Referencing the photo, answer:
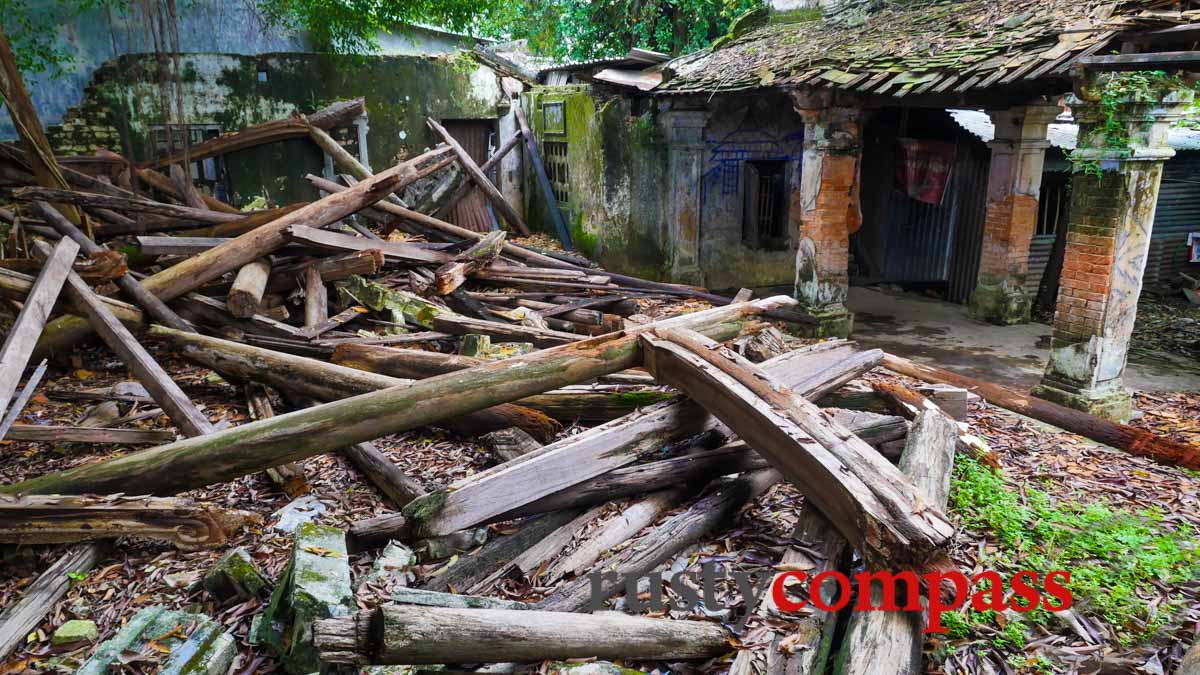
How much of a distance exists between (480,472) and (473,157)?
13135 mm

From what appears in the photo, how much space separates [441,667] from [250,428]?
206 cm

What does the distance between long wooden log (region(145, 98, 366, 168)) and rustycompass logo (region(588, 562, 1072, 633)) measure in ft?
35.1

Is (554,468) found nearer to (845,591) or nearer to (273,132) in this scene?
(845,591)

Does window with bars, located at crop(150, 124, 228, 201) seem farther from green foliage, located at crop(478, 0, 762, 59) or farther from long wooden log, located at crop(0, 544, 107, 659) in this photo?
long wooden log, located at crop(0, 544, 107, 659)

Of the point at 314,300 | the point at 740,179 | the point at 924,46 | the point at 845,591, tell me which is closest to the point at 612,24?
the point at 740,179

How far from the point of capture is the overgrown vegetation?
3.75 metres

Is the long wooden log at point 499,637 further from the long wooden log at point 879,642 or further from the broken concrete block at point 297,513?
the broken concrete block at point 297,513

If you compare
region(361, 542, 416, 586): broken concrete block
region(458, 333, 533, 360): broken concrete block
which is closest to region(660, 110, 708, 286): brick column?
region(458, 333, 533, 360): broken concrete block

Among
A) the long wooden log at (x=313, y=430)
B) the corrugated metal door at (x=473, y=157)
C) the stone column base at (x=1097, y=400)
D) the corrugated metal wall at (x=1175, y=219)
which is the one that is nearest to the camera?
the long wooden log at (x=313, y=430)

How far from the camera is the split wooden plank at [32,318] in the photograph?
17.0 feet

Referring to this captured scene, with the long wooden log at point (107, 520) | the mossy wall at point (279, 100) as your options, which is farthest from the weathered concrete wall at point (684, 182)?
the long wooden log at point (107, 520)

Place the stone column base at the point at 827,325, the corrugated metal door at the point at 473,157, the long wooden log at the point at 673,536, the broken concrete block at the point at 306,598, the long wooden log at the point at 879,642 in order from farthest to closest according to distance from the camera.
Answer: the corrugated metal door at the point at 473,157 → the stone column base at the point at 827,325 → the long wooden log at the point at 673,536 → the broken concrete block at the point at 306,598 → the long wooden log at the point at 879,642

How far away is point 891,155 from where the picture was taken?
13273 millimetres

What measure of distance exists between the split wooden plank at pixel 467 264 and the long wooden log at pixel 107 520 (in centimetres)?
508
